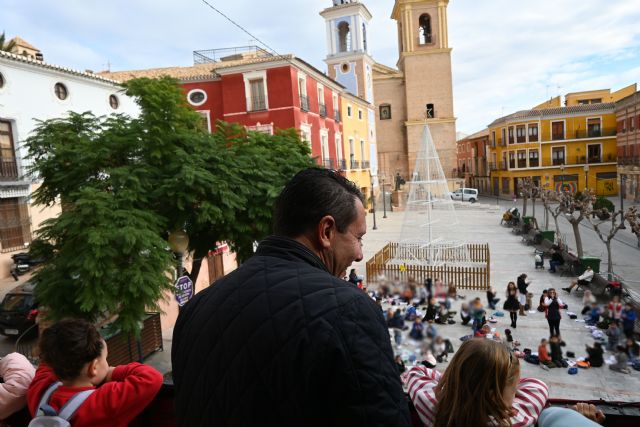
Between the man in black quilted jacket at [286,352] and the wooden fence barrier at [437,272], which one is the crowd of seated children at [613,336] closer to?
the wooden fence barrier at [437,272]

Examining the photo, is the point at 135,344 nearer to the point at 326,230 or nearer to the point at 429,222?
→ the point at 326,230

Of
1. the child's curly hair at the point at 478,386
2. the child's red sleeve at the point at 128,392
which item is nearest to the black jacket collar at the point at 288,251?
the child's curly hair at the point at 478,386

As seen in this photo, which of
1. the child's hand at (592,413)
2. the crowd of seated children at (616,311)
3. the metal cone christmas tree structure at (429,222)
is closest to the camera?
the child's hand at (592,413)

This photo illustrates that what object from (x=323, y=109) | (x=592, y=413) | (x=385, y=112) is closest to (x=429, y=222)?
(x=323, y=109)

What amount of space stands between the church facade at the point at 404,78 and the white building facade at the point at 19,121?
25.1m

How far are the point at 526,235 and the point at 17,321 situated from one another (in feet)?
65.8

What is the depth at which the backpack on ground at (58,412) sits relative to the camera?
6.73ft

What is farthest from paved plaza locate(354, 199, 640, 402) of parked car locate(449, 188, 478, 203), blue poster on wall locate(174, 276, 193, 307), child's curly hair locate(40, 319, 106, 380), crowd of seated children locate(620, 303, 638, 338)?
parked car locate(449, 188, 478, 203)

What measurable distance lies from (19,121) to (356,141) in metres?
23.0

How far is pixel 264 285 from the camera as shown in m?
1.14

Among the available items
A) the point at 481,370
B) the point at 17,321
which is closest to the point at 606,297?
the point at 481,370

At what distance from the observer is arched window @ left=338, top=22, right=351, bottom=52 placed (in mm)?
37750

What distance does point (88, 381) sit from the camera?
2.19 m

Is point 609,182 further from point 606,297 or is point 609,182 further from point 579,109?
point 606,297
